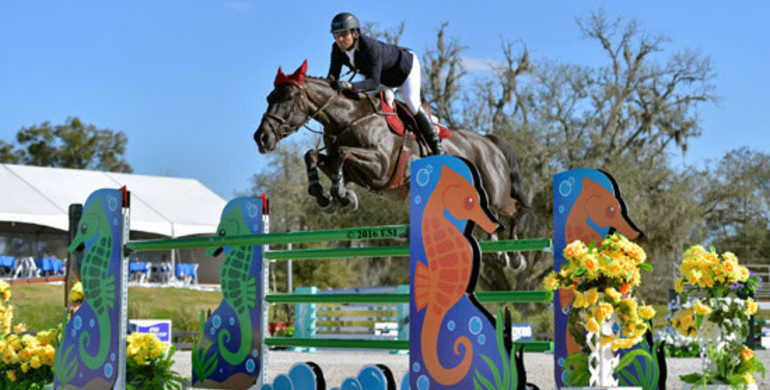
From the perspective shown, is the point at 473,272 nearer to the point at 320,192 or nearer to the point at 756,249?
the point at 320,192

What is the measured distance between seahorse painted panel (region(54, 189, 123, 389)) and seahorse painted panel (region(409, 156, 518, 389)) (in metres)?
2.18

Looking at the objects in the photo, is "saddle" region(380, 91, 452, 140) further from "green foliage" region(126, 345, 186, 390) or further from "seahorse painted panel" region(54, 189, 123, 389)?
"green foliage" region(126, 345, 186, 390)

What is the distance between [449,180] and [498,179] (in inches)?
130

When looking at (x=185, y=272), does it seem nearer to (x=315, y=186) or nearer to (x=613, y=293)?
(x=315, y=186)

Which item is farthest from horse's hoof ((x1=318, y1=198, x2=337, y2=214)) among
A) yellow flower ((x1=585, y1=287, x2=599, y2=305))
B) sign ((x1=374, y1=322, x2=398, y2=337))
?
sign ((x1=374, y1=322, x2=398, y2=337))

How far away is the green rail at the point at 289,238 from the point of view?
3.86m

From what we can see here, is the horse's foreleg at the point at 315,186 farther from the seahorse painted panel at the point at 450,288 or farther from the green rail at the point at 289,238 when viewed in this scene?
the seahorse painted panel at the point at 450,288

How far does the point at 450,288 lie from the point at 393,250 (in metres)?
0.53

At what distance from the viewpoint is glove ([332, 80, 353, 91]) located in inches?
222

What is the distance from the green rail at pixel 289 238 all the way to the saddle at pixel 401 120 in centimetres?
153

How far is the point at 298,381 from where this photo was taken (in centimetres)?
439

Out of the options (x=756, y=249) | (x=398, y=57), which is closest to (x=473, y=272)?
(x=398, y=57)

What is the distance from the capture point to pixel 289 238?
4309 mm

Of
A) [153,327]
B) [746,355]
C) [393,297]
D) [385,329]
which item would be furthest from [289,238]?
[385,329]
